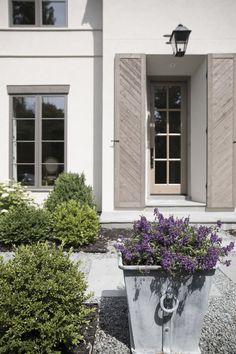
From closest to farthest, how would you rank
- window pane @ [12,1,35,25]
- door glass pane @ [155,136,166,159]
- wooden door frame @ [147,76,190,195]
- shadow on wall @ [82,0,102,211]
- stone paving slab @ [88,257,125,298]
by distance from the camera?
stone paving slab @ [88,257,125,298]
shadow on wall @ [82,0,102,211]
window pane @ [12,1,35,25]
wooden door frame @ [147,76,190,195]
door glass pane @ [155,136,166,159]

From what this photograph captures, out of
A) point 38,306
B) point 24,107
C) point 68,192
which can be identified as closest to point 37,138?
point 24,107

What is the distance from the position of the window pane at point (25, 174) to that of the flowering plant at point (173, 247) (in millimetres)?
5630

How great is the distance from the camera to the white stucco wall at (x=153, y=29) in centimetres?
693

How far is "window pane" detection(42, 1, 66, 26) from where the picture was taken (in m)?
7.86

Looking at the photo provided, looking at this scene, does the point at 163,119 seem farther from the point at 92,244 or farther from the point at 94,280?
the point at 94,280

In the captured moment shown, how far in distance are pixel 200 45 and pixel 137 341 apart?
20.2 feet

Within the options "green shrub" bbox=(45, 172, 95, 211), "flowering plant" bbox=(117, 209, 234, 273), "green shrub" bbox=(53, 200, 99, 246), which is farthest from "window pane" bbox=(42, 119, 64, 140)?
"flowering plant" bbox=(117, 209, 234, 273)

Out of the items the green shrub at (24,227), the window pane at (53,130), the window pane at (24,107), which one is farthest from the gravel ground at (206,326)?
the window pane at (24,107)

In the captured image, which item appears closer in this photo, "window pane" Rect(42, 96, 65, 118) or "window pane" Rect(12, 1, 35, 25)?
"window pane" Rect(42, 96, 65, 118)

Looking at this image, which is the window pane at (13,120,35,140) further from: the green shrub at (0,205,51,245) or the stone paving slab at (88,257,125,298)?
the stone paving slab at (88,257,125,298)

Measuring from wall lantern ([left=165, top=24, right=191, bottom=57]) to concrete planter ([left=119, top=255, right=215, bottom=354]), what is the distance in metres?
5.28

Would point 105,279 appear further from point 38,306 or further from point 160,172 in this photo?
point 160,172

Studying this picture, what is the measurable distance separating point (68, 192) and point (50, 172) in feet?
5.40

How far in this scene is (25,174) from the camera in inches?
311
